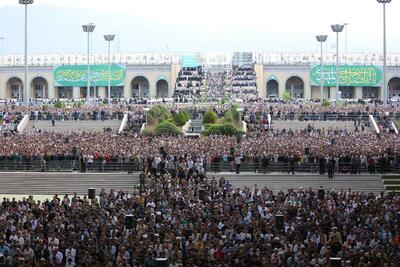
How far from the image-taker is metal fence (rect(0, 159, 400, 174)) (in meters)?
33.4

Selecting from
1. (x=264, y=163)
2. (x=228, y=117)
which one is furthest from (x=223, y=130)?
(x=264, y=163)

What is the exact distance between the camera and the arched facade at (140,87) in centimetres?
9331

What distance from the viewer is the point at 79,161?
35.2 metres

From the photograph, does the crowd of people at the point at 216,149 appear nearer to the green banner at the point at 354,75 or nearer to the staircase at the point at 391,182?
the staircase at the point at 391,182

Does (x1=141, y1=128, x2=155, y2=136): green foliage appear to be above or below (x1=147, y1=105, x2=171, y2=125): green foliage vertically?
below

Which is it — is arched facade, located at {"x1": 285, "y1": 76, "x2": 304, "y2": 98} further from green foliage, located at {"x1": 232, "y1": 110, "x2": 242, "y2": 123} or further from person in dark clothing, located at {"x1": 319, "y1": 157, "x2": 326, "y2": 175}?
person in dark clothing, located at {"x1": 319, "y1": 157, "x2": 326, "y2": 175}

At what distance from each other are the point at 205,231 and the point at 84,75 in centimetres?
7018

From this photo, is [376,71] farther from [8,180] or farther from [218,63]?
[8,180]

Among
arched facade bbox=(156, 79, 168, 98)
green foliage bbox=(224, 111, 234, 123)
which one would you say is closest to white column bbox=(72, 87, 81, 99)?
arched facade bbox=(156, 79, 168, 98)

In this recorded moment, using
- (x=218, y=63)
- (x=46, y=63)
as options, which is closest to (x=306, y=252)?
(x=46, y=63)

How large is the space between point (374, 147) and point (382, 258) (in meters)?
19.8

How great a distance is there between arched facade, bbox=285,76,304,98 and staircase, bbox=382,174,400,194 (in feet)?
199

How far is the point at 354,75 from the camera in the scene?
8619 cm

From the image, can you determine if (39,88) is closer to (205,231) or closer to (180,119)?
(180,119)
